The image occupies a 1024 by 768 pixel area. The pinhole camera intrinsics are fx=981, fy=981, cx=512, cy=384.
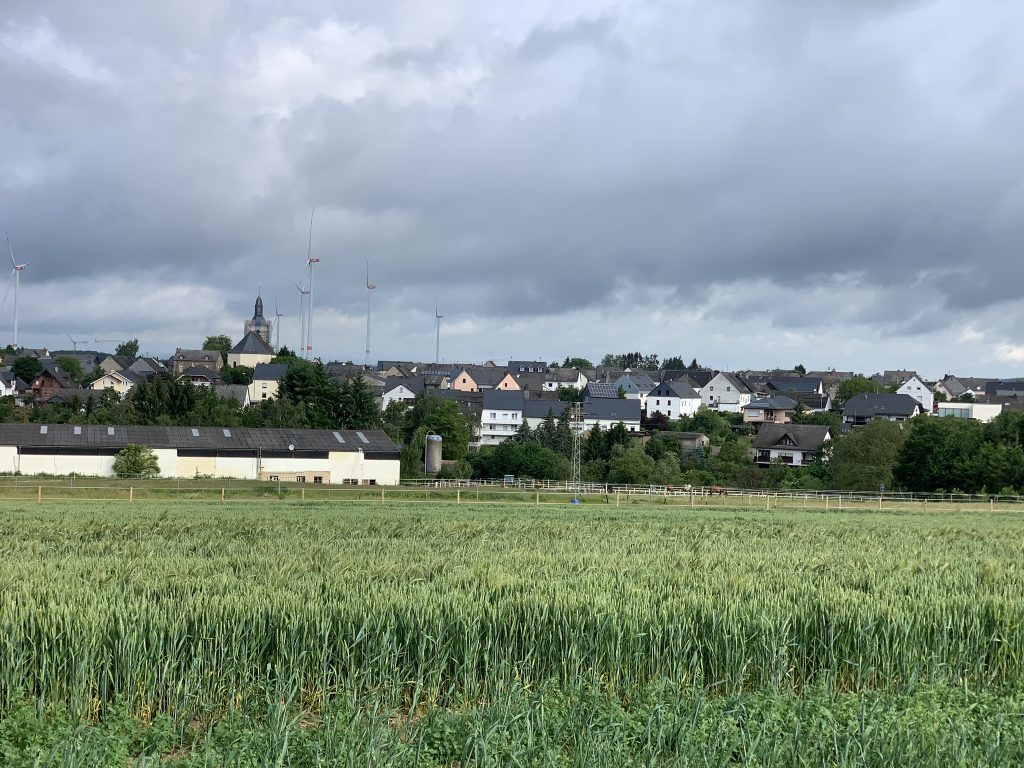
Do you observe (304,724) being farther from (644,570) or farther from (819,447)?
(819,447)

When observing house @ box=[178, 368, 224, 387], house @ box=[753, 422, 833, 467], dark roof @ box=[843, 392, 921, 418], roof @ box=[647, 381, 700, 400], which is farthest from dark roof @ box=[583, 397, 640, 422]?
house @ box=[178, 368, 224, 387]

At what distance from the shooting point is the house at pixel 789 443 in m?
124

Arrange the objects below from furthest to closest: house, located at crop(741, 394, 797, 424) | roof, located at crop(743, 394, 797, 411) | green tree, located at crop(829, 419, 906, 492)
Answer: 1. roof, located at crop(743, 394, 797, 411)
2. house, located at crop(741, 394, 797, 424)
3. green tree, located at crop(829, 419, 906, 492)

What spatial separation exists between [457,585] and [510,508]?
33.6 meters

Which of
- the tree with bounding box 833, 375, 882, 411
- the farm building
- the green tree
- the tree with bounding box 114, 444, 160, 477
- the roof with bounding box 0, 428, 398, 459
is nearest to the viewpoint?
the tree with bounding box 114, 444, 160, 477

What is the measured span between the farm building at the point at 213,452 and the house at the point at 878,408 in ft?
314

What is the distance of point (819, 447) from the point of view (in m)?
118

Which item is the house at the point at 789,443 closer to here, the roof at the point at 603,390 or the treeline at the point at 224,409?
the treeline at the point at 224,409

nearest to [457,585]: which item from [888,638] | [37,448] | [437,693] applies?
[437,693]

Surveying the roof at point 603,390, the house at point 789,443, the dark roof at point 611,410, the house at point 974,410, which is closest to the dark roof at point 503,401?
the dark roof at point 611,410

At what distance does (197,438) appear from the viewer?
243 feet

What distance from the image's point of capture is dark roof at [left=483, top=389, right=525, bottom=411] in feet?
481

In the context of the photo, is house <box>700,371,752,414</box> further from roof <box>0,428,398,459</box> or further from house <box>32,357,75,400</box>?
roof <box>0,428,398,459</box>

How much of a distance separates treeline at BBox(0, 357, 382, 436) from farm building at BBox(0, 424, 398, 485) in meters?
23.4
